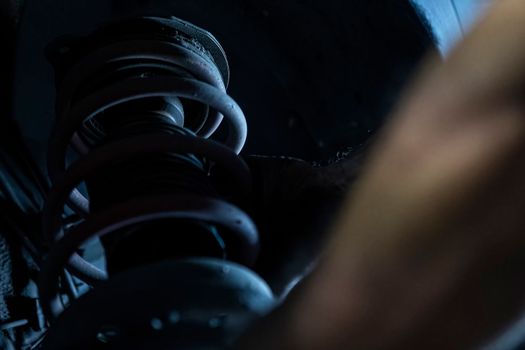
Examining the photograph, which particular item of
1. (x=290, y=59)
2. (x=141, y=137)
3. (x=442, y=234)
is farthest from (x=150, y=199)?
(x=290, y=59)

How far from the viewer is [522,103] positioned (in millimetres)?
475

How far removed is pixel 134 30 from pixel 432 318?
0.55 meters

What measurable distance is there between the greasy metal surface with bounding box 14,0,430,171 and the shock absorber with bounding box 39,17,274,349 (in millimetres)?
101

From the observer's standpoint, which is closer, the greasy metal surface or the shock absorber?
the shock absorber

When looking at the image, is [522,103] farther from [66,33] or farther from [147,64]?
[66,33]

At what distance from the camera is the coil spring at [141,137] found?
57 centimetres

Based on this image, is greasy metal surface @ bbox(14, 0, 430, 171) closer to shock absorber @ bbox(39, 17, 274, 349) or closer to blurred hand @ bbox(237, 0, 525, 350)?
shock absorber @ bbox(39, 17, 274, 349)

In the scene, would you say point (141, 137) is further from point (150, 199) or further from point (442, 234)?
point (442, 234)

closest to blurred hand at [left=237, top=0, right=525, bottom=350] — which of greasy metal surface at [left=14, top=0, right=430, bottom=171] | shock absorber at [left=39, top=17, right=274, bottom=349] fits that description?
shock absorber at [left=39, top=17, right=274, bottom=349]

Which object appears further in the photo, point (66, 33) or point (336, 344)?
point (66, 33)

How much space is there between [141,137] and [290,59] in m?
0.43

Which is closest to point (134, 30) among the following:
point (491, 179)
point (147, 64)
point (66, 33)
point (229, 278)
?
point (147, 64)

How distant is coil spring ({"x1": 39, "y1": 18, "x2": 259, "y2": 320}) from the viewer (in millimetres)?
Result: 575

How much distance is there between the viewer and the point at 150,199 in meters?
0.56
